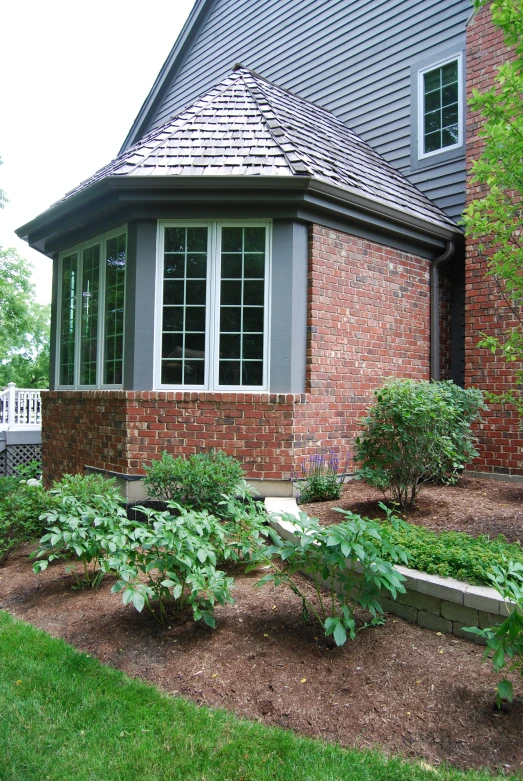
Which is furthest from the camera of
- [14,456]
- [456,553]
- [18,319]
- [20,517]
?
[18,319]

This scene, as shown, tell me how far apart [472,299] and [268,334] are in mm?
2933

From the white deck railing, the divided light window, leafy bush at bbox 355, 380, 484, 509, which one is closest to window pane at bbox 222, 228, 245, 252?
leafy bush at bbox 355, 380, 484, 509

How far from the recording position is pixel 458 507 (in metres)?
5.56

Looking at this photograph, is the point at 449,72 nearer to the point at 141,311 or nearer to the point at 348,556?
the point at 141,311

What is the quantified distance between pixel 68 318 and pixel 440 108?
6.27 meters

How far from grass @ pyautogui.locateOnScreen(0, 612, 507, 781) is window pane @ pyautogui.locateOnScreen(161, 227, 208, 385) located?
3774 millimetres

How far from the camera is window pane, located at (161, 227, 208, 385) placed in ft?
21.7

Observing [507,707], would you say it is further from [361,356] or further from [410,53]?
[410,53]

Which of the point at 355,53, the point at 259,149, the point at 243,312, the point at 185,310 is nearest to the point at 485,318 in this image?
the point at 243,312

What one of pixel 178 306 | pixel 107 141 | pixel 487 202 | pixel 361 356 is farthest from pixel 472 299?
pixel 107 141

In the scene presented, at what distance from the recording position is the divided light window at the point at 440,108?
898 centimetres

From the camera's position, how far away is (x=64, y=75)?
132 feet

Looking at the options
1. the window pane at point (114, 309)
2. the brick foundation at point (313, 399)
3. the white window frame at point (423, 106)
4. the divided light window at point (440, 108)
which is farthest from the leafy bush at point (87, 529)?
the divided light window at point (440, 108)

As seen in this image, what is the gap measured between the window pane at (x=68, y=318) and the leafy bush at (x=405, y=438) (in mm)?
4314
